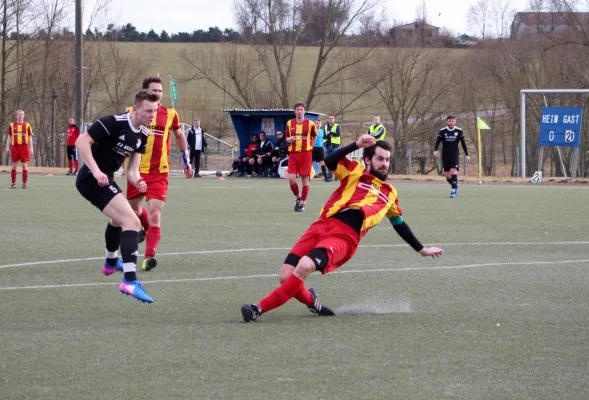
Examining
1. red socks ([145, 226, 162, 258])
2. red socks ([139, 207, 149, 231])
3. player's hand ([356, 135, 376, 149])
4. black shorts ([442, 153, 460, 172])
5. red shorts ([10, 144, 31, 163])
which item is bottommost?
red socks ([145, 226, 162, 258])

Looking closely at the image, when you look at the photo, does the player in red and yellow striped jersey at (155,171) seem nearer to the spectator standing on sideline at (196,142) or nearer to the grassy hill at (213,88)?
the spectator standing on sideline at (196,142)

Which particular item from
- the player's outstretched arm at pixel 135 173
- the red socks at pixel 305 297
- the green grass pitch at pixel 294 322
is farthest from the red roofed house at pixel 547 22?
the red socks at pixel 305 297

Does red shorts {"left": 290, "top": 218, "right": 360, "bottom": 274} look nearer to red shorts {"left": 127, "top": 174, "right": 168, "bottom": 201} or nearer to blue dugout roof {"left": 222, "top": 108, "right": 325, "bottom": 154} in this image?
red shorts {"left": 127, "top": 174, "right": 168, "bottom": 201}

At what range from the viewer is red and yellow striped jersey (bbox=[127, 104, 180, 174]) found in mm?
10250

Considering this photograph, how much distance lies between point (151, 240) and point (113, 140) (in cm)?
200

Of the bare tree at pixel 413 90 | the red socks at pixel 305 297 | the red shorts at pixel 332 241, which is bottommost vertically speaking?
the red socks at pixel 305 297

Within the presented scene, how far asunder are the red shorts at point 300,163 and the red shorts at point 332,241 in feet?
36.2

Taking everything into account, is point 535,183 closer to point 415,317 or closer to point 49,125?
point 415,317

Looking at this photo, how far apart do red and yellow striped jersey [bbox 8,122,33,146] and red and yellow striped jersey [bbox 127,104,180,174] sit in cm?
1500

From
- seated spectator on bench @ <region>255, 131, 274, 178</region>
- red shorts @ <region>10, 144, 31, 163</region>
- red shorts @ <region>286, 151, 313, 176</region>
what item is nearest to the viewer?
red shorts @ <region>286, 151, 313, 176</region>

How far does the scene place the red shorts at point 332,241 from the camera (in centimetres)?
675

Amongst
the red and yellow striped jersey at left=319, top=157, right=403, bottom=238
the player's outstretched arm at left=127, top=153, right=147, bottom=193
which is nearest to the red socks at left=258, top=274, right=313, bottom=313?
the red and yellow striped jersey at left=319, top=157, right=403, bottom=238

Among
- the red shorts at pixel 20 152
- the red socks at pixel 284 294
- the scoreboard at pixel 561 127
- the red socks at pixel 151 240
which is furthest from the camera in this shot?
the scoreboard at pixel 561 127

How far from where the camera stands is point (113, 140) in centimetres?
790
